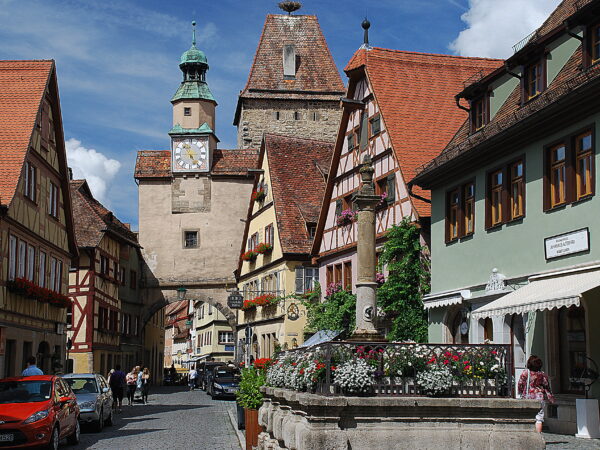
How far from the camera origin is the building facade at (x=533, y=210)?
16656mm

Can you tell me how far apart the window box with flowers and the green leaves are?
26846 mm

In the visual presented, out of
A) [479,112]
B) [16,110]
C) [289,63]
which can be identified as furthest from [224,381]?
[289,63]

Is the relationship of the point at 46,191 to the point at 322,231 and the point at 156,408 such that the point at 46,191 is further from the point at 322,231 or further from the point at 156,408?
the point at 322,231

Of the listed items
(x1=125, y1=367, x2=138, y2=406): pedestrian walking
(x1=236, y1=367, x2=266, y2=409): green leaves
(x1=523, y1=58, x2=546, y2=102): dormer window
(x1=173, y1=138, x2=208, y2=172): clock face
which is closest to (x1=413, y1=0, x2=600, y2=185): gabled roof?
(x1=523, y1=58, x2=546, y2=102): dormer window

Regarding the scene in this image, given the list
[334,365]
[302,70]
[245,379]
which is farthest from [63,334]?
[302,70]

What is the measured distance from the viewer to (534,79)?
20141mm

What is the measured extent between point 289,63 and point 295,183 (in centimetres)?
2401

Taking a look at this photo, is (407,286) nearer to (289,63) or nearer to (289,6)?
(289,63)

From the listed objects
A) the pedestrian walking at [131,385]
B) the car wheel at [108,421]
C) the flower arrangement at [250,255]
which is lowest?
the car wheel at [108,421]

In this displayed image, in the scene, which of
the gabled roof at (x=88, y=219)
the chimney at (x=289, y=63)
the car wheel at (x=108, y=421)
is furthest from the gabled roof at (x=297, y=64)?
the car wheel at (x=108, y=421)

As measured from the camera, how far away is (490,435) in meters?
11.0

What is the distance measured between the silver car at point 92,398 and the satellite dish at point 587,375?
34.8 feet

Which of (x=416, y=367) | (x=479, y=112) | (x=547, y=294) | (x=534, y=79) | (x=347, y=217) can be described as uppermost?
(x=479, y=112)

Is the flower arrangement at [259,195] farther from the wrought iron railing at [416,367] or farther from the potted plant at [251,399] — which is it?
the wrought iron railing at [416,367]
